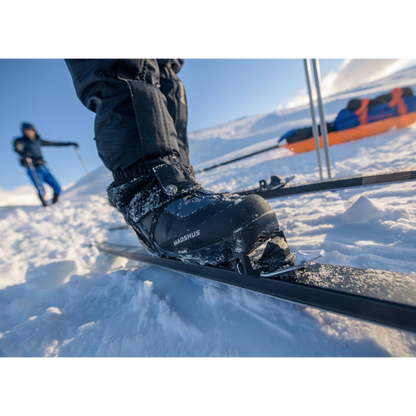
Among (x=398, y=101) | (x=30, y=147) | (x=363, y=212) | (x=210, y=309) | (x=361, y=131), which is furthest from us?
(x=30, y=147)

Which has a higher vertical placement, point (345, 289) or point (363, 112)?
point (363, 112)

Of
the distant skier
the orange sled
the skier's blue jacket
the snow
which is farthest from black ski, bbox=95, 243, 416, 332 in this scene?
the skier's blue jacket

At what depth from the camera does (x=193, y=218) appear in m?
0.58

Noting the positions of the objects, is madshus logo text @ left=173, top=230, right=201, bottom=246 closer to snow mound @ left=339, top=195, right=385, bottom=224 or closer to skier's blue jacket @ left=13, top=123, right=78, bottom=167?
snow mound @ left=339, top=195, right=385, bottom=224

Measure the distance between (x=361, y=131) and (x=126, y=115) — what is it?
438 centimetres

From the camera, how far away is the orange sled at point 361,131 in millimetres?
3453

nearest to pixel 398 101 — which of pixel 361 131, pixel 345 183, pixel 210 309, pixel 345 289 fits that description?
pixel 361 131

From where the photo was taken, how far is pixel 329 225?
3.33 ft

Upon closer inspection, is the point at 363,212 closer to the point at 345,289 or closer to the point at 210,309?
the point at 345,289

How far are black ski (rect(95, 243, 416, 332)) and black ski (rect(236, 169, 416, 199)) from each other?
29.1 inches

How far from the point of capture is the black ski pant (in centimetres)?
63

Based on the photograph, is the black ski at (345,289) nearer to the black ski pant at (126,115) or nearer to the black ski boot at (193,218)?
the black ski boot at (193,218)
